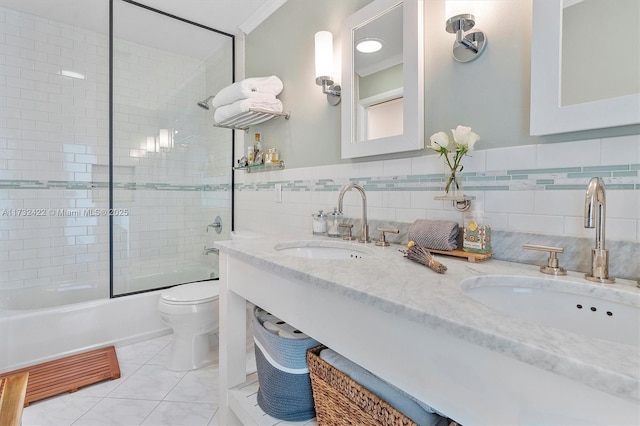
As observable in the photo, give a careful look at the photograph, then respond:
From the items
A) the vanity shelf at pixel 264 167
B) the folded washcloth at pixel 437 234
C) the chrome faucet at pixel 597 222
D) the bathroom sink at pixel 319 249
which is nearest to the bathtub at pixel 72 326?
the vanity shelf at pixel 264 167

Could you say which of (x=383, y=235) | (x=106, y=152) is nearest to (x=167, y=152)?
(x=106, y=152)

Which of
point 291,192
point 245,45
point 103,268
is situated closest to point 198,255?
point 103,268

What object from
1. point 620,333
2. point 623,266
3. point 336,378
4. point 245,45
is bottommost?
point 336,378

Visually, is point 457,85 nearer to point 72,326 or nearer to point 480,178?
point 480,178

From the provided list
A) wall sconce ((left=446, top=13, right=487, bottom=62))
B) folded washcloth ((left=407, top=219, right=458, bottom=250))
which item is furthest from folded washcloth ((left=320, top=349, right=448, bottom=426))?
wall sconce ((left=446, top=13, right=487, bottom=62))

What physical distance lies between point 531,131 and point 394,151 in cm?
54

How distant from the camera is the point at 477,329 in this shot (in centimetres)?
52

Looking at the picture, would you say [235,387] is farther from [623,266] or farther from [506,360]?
[623,266]

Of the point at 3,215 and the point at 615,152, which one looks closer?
the point at 615,152

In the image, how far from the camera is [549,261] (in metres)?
0.90

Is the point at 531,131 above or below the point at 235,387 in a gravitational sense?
above

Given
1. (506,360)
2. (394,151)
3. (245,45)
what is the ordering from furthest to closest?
(245,45)
(394,151)
(506,360)

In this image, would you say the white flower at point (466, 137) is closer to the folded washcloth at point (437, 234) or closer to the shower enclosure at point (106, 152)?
the folded washcloth at point (437, 234)

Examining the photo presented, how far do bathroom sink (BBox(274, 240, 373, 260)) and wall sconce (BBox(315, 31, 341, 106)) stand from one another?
801 mm
